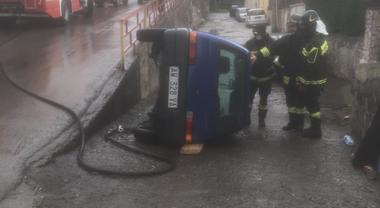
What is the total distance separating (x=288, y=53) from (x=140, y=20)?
32.3 feet

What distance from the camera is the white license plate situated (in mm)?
7570

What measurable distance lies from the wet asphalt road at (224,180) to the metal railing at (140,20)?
A: 13.7 ft

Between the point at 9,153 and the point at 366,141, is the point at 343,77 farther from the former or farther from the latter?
the point at 9,153

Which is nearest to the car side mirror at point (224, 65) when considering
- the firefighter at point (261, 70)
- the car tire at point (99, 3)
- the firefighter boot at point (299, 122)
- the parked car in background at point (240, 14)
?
the firefighter at point (261, 70)

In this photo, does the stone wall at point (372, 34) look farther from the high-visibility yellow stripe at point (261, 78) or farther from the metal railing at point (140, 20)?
the metal railing at point (140, 20)

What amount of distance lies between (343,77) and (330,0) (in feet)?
6.34

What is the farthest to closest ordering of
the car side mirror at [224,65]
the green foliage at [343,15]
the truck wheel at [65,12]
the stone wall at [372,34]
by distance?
1. the truck wheel at [65,12]
2. the green foliage at [343,15]
3. the stone wall at [372,34]
4. the car side mirror at [224,65]

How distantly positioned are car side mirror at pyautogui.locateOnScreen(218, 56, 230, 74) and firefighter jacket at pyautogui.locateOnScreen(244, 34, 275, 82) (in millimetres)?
1044

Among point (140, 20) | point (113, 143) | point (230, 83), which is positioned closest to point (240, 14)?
point (140, 20)

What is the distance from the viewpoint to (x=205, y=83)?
7629mm

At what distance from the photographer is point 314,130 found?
→ 8.66 meters

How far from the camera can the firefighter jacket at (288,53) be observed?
27.9ft

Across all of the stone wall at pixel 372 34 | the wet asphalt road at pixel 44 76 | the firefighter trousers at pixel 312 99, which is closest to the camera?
the wet asphalt road at pixel 44 76

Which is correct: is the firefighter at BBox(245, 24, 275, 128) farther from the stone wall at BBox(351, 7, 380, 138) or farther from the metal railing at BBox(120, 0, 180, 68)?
the metal railing at BBox(120, 0, 180, 68)
